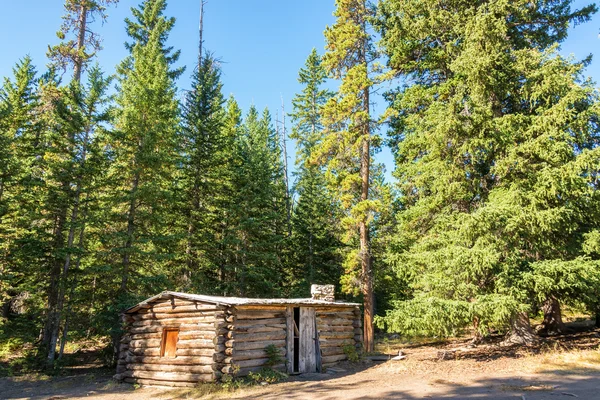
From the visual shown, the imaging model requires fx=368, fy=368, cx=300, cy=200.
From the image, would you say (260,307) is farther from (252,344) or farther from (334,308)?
(334,308)

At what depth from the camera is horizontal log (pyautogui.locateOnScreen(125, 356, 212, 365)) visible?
13742 millimetres

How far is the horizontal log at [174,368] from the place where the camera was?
44.5 ft

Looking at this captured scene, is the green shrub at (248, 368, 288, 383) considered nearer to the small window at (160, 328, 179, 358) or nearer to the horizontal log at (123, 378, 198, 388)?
the horizontal log at (123, 378, 198, 388)

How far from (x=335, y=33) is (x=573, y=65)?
12.5 m

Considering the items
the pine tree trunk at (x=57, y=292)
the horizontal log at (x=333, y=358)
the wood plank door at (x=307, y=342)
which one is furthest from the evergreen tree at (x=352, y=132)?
the pine tree trunk at (x=57, y=292)

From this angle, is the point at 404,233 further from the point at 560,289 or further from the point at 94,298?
the point at 94,298

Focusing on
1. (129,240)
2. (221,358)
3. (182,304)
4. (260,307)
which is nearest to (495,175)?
(260,307)

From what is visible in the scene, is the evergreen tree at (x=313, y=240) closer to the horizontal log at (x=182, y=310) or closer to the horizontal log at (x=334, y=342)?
the horizontal log at (x=334, y=342)

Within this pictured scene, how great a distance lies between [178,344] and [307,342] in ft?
17.9

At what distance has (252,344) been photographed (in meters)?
14.5

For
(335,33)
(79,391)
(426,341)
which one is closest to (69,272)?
(79,391)

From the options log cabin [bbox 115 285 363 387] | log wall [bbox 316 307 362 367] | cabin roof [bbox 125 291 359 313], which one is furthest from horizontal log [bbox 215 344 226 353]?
log wall [bbox 316 307 362 367]

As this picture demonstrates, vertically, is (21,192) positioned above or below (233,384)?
above

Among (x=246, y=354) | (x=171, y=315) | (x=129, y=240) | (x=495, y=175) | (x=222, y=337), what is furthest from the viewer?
(x=129, y=240)
